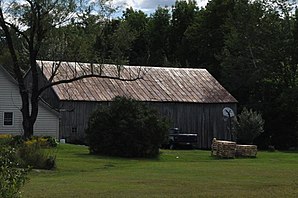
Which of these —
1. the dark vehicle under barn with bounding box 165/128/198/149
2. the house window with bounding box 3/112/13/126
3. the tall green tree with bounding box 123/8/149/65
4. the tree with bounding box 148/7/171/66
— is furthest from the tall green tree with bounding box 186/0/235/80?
the house window with bounding box 3/112/13/126

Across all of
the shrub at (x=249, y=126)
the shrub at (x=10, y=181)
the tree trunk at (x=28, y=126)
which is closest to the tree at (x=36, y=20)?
the tree trunk at (x=28, y=126)

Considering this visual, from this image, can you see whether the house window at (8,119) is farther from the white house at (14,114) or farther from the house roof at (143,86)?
→ the house roof at (143,86)

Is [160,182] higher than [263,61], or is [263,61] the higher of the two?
[263,61]

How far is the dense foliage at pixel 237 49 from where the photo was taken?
157 ft

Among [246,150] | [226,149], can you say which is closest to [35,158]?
[226,149]

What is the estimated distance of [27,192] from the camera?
1898 centimetres

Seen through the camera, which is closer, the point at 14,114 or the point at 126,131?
the point at 126,131

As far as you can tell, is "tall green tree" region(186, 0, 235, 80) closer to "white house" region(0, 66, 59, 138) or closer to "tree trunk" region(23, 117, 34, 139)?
"white house" region(0, 66, 59, 138)

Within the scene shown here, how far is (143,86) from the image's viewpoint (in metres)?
61.8

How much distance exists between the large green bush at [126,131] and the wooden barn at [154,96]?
1375 cm

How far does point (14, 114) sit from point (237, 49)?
79.9ft

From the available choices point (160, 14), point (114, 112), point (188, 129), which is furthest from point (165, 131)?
point (160, 14)

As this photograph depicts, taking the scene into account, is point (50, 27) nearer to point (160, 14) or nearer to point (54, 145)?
point (54, 145)

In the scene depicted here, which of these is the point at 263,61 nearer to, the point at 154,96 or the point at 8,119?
the point at 154,96
